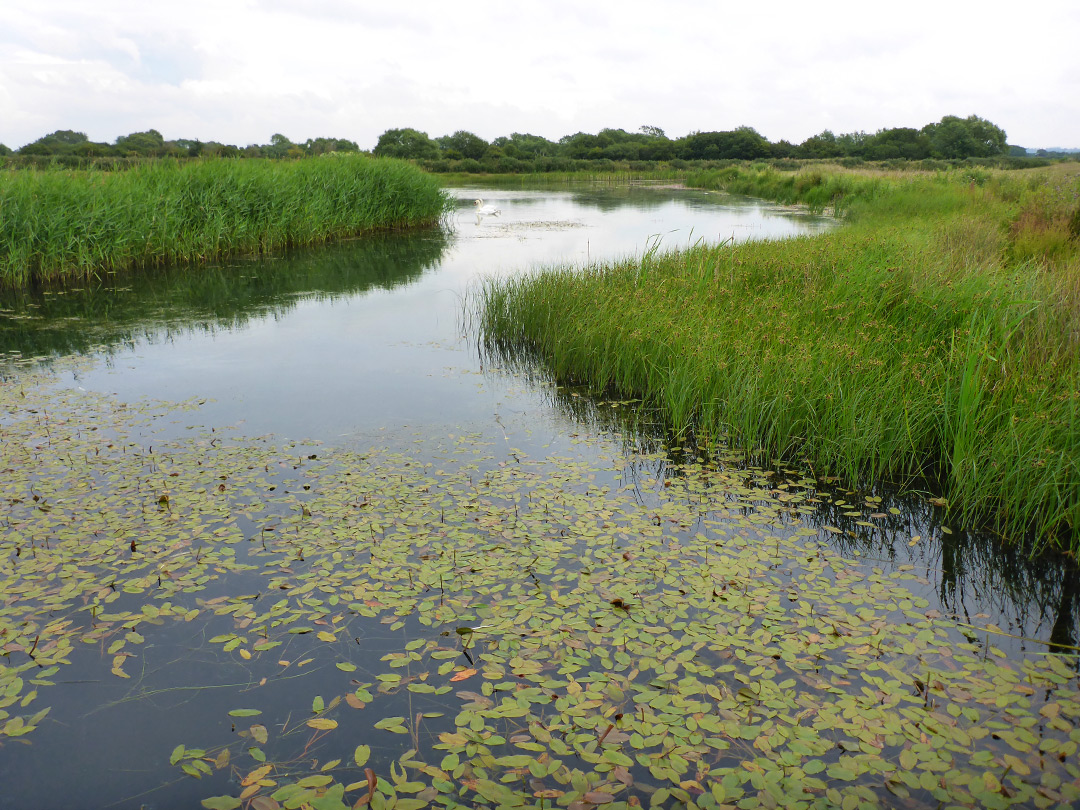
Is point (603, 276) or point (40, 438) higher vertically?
point (603, 276)

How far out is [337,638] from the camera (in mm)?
2955

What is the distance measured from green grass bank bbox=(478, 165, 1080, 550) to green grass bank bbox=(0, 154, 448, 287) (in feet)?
22.2

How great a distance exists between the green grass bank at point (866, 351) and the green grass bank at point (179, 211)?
6.77 metres

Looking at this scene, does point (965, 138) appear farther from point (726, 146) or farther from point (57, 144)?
point (57, 144)

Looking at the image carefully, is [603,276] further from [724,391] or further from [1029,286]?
[1029,286]

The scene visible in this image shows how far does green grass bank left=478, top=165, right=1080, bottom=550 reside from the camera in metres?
4.03

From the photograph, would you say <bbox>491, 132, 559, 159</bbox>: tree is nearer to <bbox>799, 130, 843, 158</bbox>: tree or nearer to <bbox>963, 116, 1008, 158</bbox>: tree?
<bbox>799, 130, 843, 158</bbox>: tree

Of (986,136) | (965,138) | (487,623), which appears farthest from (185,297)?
(986,136)

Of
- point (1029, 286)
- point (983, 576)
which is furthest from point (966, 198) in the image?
point (983, 576)

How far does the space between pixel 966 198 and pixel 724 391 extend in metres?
13.1

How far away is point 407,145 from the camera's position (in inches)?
2270

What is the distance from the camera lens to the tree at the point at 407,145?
176 ft

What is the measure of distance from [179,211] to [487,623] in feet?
40.3

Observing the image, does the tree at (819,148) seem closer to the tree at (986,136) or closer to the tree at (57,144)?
the tree at (986,136)
